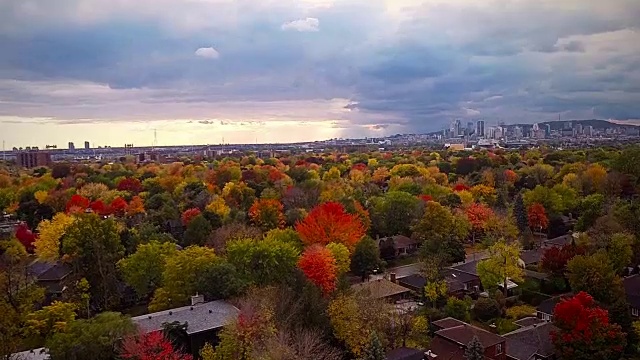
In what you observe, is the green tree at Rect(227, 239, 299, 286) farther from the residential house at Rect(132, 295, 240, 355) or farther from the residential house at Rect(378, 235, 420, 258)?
the residential house at Rect(378, 235, 420, 258)

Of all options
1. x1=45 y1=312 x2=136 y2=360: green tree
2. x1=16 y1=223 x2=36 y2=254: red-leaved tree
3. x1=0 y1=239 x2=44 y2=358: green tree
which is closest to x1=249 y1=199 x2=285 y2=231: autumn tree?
x1=0 y1=239 x2=44 y2=358: green tree

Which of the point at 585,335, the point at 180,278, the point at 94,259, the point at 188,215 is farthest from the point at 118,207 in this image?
the point at 585,335

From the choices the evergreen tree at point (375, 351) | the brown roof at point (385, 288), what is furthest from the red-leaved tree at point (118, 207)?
the evergreen tree at point (375, 351)

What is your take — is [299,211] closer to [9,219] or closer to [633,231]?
[633,231]

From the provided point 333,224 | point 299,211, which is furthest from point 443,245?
point 299,211

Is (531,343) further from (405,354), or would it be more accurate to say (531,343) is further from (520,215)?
(520,215)

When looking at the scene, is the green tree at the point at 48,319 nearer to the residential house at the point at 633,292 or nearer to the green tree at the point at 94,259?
the green tree at the point at 94,259
